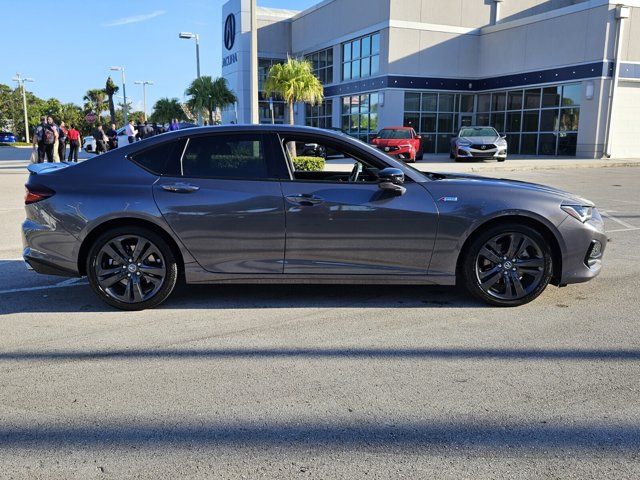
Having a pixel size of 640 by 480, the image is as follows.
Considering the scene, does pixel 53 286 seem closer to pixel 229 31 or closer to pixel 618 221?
pixel 618 221

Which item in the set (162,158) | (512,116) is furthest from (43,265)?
(512,116)

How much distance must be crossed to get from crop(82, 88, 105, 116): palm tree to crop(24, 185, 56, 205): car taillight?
93.5 m

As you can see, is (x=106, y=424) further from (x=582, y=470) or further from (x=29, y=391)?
(x=582, y=470)

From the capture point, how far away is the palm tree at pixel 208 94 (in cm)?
3916

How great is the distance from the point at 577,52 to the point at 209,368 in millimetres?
29034

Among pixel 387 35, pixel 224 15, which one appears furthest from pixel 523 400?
pixel 224 15

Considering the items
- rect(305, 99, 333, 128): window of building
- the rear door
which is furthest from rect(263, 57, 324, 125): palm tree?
the rear door

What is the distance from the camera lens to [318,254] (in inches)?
190

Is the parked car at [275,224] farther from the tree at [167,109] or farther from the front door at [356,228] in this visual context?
the tree at [167,109]

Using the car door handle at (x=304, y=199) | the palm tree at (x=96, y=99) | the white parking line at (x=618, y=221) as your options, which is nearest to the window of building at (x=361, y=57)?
the white parking line at (x=618, y=221)

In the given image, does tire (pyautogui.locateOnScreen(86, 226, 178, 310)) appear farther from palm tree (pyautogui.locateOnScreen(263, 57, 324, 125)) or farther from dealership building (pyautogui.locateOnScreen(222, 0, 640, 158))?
dealership building (pyautogui.locateOnScreen(222, 0, 640, 158))

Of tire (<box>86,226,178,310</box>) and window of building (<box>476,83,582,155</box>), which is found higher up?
window of building (<box>476,83,582,155</box>)

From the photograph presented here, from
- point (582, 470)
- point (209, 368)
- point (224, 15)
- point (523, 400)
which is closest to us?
point (582, 470)

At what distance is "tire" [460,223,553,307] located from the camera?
488 centimetres
